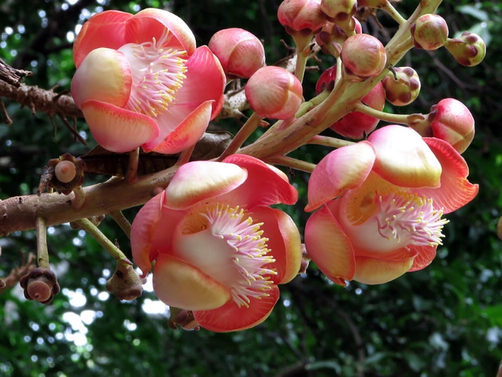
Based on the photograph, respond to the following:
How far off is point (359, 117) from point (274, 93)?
0.58 ft

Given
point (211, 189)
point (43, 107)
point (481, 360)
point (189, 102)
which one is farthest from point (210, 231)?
point (481, 360)

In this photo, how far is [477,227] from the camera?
121 inches

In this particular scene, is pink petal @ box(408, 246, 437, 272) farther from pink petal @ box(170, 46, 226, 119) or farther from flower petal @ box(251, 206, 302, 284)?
pink petal @ box(170, 46, 226, 119)

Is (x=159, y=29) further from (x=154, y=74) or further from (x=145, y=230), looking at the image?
(x=145, y=230)

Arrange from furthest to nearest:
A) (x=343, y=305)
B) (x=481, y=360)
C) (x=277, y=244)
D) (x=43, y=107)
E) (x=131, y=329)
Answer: (x=131, y=329)
(x=343, y=305)
(x=481, y=360)
(x=43, y=107)
(x=277, y=244)

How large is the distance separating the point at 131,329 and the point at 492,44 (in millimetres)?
2614

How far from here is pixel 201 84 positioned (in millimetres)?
838

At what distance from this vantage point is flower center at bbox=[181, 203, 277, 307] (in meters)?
0.72

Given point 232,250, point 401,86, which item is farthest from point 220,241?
point 401,86

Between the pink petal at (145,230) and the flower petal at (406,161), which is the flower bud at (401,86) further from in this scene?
the pink petal at (145,230)

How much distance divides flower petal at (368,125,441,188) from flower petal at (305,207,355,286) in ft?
0.29

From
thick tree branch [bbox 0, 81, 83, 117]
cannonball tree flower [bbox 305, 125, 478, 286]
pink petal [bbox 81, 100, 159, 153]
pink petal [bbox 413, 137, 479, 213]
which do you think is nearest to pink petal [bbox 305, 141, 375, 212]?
cannonball tree flower [bbox 305, 125, 478, 286]

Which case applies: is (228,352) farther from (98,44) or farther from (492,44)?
(98,44)

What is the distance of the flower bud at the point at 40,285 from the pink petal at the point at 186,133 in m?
0.20
